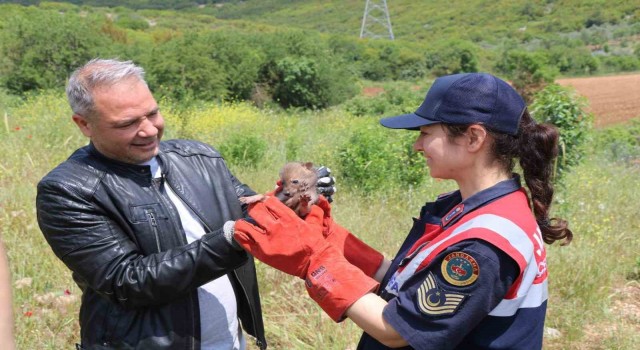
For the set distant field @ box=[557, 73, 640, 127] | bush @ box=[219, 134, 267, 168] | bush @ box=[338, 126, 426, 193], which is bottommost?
distant field @ box=[557, 73, 640, 127]

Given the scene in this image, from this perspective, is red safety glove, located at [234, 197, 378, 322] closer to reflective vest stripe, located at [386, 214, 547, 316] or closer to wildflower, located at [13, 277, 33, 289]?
reflective vest stripe, located at [386, 214, 547, 316]

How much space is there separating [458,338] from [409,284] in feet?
0.58

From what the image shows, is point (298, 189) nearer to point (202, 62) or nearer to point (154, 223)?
point (154, 223)

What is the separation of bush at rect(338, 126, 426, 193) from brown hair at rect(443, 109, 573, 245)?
4.93 m

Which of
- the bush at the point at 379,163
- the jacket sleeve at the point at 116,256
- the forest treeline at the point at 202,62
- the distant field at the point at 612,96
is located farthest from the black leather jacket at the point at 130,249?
the distant field at the point at 612,96

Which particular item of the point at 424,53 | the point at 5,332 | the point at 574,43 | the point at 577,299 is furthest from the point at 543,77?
the point at 574,43

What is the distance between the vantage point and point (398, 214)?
5.96 meters

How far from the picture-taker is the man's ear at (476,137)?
1.60m

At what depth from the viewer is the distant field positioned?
21328mm

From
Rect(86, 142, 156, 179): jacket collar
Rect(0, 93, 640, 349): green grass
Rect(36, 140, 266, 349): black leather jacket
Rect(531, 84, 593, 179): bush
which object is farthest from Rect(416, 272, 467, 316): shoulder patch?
Result: Rect(531, 84, 593, 179): bush

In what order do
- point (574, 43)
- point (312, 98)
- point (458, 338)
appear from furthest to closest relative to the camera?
point (574, 43) → point (312, 98) → point (458, 338)

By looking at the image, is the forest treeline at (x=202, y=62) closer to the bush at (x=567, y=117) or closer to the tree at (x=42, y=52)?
the tree at (x=42, y=52)

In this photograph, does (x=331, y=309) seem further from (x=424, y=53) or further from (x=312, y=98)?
(x=424, y=53)

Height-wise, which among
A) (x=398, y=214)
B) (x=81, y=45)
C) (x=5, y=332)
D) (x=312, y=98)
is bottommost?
(x=312, y=98)
